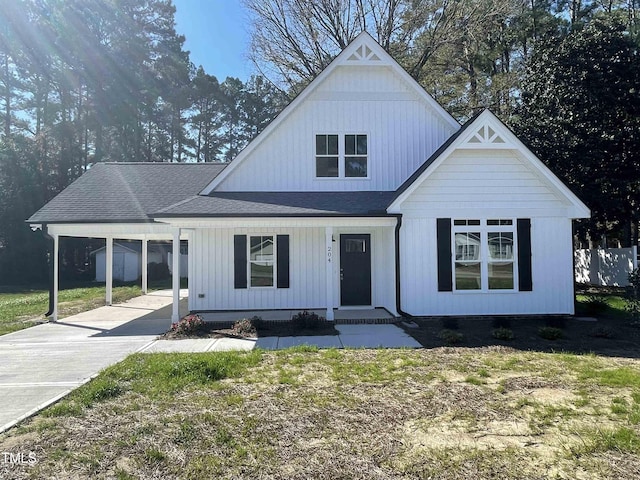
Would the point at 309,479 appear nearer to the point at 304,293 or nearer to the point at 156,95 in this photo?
the point at 304,293

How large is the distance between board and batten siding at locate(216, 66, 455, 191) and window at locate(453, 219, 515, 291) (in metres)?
2.70

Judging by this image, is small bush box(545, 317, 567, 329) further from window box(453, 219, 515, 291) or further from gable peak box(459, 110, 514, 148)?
gable peak box(459, 110, 514, 148)

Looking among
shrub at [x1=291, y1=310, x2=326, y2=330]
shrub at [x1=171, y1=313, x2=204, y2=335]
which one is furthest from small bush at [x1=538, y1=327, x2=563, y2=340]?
shrub at [x1=171, y1=313, x2=204, y2=335]

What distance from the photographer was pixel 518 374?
20.3 feet

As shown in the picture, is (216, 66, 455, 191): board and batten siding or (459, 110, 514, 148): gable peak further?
(216, 66, 455, 191): board and batten siding

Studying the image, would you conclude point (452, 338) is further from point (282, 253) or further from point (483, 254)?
point (282, 253)

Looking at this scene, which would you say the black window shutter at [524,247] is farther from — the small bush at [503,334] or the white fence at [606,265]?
the white fence at [606,265]

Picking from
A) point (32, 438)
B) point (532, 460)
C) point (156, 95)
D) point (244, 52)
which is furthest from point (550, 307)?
point (156, 95)

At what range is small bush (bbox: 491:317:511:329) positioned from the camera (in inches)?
391

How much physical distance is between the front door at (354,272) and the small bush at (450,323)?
256 centimetres

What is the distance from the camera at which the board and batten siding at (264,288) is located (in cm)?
1190

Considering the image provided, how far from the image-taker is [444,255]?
34.8ft

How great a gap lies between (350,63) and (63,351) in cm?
1007

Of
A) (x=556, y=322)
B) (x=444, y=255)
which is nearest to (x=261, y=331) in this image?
(x=444, y=255)
